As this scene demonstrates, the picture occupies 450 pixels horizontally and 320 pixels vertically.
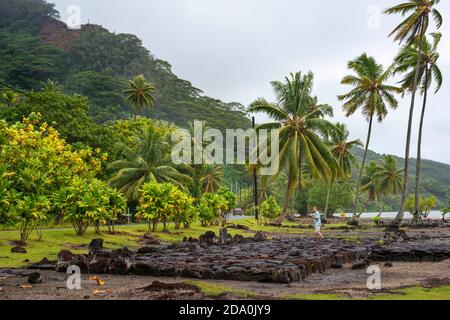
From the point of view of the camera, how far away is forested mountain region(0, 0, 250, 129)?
88.4 m

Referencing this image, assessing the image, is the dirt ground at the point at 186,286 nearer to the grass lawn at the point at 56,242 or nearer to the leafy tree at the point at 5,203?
the grass lawn at the point at 56,242

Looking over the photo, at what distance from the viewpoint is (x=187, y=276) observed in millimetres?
11336

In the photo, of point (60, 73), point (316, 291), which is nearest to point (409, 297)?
point (316, 291)

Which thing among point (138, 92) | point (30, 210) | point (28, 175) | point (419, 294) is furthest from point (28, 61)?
point (419, 294)

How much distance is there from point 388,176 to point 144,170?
39.3m

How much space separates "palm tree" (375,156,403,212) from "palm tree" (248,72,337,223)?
3133 centimetres

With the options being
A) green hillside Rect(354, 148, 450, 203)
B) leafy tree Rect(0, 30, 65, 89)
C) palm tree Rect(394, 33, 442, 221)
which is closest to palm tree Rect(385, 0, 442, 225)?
palm tree Rect(394, 33, 442, 221)

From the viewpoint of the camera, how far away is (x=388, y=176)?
64.2 metres

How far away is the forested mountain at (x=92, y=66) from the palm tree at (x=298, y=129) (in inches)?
1854

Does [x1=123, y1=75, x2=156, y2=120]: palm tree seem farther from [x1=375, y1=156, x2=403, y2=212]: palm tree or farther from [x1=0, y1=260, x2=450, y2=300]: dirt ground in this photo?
[x1=0, y1=260, x2=450, y2=300]: dirt ground

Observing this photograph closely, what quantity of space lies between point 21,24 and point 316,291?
125 meters

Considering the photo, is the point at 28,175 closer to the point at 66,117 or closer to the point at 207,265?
the point at 207,265

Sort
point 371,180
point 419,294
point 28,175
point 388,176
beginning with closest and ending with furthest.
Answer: point 419,294
point 28,175
point 388,176
point 371,180
